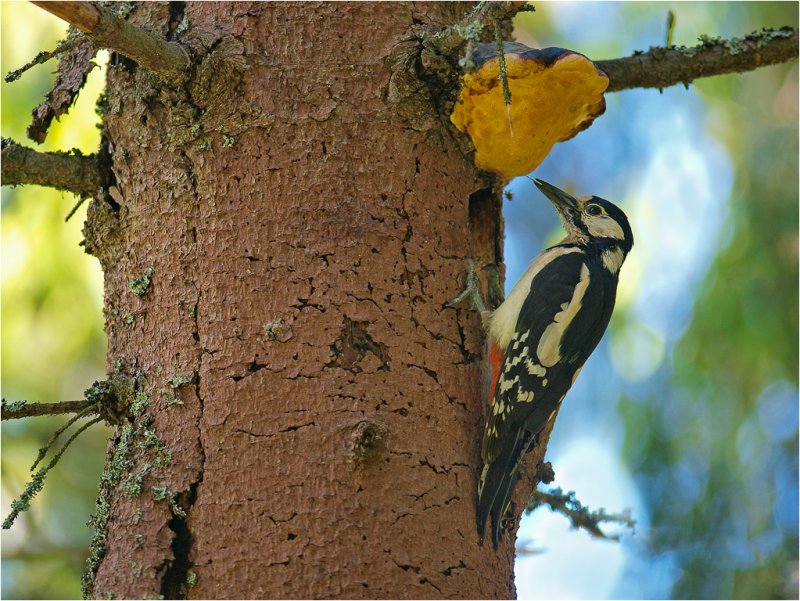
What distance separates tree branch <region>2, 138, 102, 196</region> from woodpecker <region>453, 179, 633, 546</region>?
115 centimetres

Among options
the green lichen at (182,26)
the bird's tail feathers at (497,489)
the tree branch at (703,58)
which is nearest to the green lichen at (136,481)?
the bird's tail feathers at (497,489)

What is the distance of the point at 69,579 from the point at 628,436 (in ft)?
9.59

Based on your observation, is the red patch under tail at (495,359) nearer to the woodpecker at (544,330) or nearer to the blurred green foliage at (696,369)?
the woodpecker at (544,330)

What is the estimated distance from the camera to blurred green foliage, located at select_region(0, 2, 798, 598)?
4055 mm

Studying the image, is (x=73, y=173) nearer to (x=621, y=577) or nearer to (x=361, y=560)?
(x=361, y=560)

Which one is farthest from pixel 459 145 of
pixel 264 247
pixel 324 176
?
pixel 264 247

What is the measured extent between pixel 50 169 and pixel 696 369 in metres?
3.43

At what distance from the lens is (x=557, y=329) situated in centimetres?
348

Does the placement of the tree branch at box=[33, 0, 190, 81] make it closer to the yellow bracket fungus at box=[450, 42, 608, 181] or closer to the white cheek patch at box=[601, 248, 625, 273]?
the yellow bracket fungus at box=[450, 42, 608, 181]

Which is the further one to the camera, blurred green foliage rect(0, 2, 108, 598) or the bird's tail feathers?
blurred green foliage rect(0, 2, 108, 598)

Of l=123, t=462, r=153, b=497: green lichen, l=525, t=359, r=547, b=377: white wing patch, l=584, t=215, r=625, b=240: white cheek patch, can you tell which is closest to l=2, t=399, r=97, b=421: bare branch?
l=123, t=462, r=153, b=497: green lichen

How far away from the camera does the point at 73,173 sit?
269 centimetres

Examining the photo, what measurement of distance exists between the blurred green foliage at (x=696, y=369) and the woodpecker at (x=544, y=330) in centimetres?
113

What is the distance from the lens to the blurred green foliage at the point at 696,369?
4.05 m
